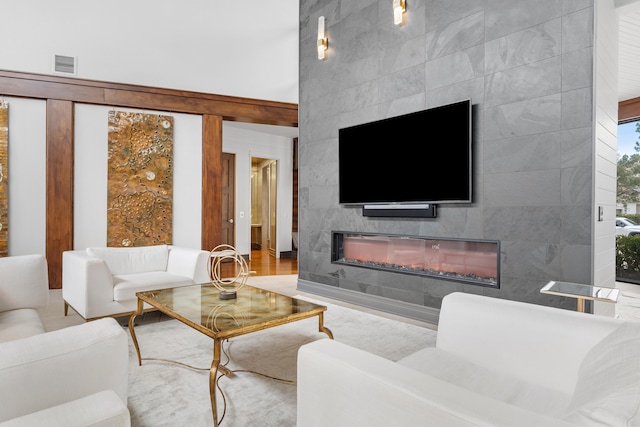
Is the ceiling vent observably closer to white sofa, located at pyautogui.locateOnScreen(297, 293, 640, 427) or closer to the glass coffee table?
the glass coffee table

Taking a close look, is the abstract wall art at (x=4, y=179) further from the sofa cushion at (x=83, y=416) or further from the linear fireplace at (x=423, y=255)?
the sofa cushion at (x=83, y=416)

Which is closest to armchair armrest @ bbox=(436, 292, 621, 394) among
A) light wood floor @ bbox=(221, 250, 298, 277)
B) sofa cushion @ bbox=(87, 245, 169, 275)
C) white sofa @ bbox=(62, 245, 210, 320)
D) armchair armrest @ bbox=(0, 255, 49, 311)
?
armchair armrest @ bbox=(0, 255, 49, 311)

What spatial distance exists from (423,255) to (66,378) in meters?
3.06

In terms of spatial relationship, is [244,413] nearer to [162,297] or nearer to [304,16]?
[162,297]

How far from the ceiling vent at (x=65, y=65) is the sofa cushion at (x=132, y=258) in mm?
2640

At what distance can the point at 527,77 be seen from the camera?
284 cm

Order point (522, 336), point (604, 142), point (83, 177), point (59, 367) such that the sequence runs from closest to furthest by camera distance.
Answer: point (59, 367) → point (522, 336) → point (604, 142) → point (83, 177)

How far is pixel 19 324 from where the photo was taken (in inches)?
81.0

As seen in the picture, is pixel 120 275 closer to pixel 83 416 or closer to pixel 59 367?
pixel 59 367

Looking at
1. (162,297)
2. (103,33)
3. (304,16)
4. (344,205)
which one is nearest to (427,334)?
(344,205)

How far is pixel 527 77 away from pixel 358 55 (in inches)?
75.5

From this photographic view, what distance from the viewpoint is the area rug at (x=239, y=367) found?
6.27ft

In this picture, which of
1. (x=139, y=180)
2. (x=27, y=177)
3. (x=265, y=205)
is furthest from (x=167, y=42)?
(x=265, y=205)

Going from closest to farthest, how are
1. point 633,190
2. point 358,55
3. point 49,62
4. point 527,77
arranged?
point 527,77
point 358,55
point 49,62
point 633,190
